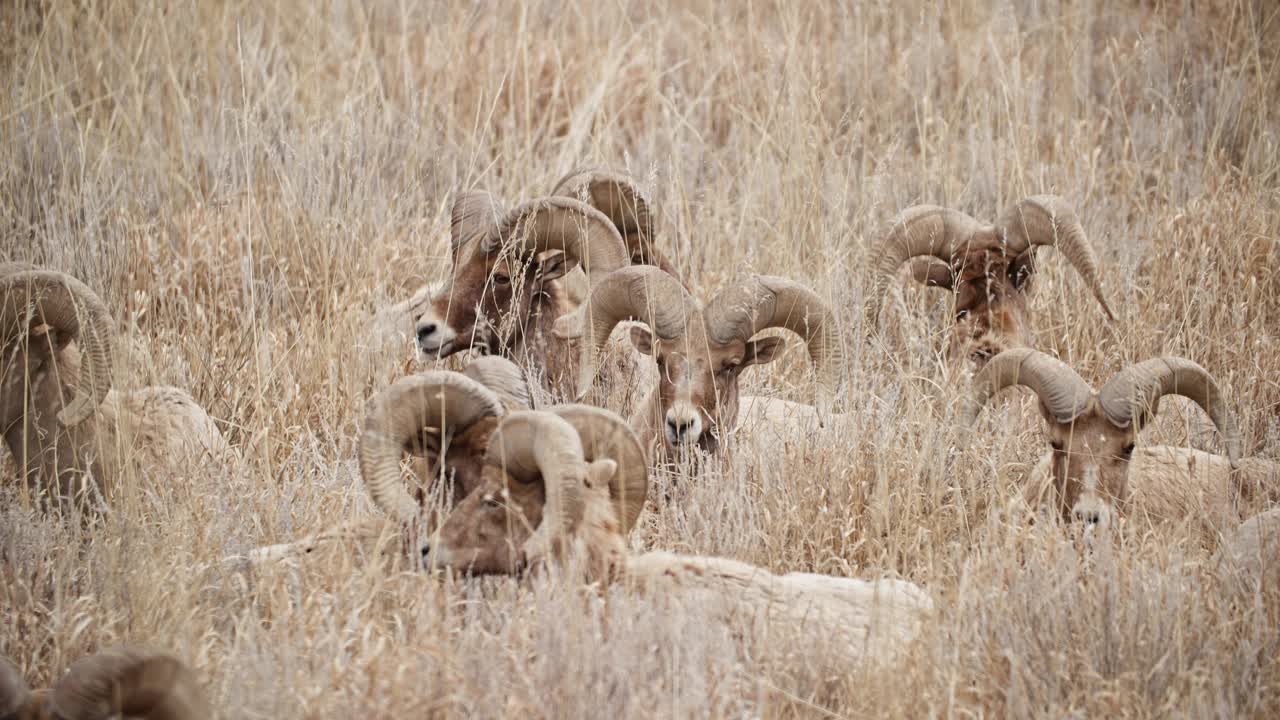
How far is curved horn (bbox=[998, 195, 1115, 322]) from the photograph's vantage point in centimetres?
668

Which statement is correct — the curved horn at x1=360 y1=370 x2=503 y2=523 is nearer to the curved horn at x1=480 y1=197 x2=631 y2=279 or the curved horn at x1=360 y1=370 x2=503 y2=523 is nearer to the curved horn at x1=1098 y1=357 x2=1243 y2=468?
the curved horn at x1=480 y1=197 x2=631 y2=279

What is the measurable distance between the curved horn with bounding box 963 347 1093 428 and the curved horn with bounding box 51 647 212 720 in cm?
369

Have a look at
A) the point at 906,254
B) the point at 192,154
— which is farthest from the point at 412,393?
the point at 192,154

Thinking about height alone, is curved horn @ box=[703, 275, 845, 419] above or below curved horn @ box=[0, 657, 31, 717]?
below

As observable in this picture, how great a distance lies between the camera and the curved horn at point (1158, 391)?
5445mm

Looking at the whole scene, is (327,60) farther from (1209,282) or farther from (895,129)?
(1209,282)

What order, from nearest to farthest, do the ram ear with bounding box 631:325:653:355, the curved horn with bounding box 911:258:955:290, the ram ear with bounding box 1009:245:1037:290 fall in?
1. the ram ear with bounding box 631:325:653:355
2. the ram ear with bounding box 1009:245:1037:290
3. the curved horn with bounding box 911:258:955:290

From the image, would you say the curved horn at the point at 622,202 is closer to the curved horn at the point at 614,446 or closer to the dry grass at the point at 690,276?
the dry grass at the point at 690,276

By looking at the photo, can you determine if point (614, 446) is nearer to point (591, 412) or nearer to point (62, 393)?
point (591, 412)

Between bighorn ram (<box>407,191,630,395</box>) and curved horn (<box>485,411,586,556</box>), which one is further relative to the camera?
bighorn ram (<box>407,191,630,395</box>)

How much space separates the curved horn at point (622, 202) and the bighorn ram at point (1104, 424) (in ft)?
6.51

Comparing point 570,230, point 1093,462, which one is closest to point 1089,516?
point 1093,462

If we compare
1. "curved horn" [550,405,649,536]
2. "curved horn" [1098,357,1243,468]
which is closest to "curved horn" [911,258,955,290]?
"curved horn" [1098,357,1243,468]

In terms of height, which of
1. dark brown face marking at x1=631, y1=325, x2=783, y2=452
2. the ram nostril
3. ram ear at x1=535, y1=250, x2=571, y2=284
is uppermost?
ram ear at x1=535, y1=250, x2=571, y2=284
